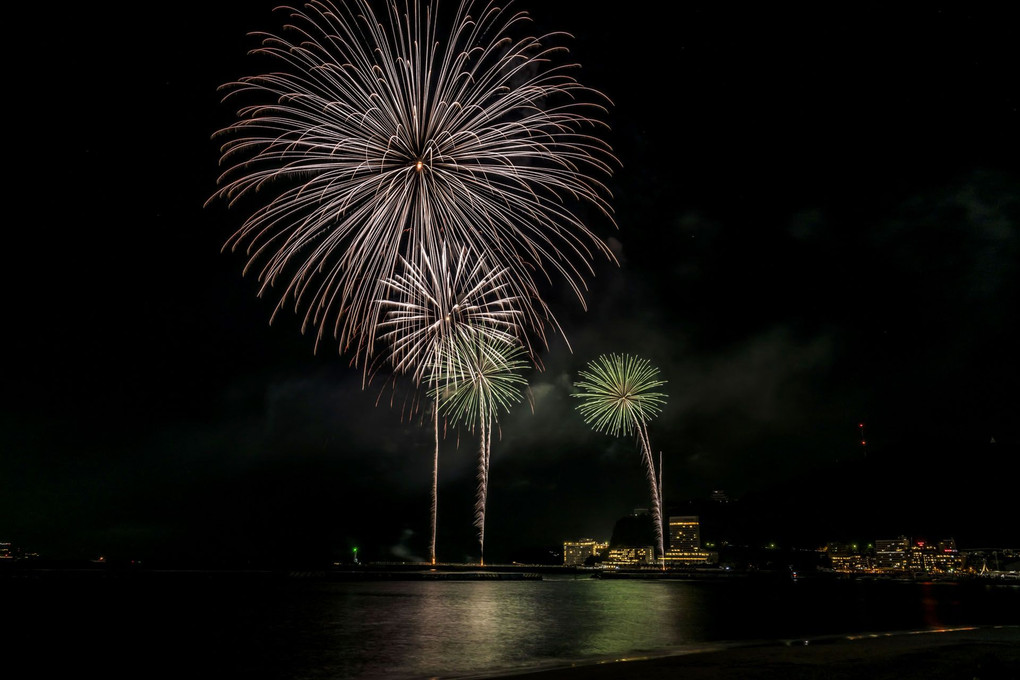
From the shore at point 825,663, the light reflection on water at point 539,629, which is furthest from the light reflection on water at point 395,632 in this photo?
the shore at point 825,663

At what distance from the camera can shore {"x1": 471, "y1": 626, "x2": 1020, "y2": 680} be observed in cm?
1320

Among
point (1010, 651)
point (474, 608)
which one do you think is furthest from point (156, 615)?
point (1010, 651)

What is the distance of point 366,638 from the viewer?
4206 cm

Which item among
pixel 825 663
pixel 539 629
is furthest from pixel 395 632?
pixel 825 663

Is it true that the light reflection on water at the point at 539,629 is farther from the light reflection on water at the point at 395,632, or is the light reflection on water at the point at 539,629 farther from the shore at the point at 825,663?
the shore at the point at 825,663

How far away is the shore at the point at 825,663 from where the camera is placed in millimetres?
13203

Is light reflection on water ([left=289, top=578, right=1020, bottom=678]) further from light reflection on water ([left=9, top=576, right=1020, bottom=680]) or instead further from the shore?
the shore

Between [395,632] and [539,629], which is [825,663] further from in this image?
[395,632]

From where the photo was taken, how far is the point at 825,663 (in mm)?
14789

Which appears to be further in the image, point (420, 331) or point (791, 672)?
point (420, 331)

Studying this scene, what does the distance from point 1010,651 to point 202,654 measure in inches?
1390

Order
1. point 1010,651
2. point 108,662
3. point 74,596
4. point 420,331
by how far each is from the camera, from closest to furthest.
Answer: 1. point 1010,651
2. point 108,662
3. point 420,331
4. point 74,596

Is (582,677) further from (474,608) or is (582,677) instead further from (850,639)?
(474,608)

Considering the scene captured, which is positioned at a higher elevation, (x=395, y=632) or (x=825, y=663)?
(x=825, y=663)
